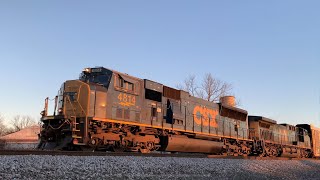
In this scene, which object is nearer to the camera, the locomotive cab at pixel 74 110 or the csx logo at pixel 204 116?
the locomotive cab at pixel 74 110

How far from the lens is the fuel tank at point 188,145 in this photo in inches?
523

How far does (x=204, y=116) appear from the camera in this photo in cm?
1658

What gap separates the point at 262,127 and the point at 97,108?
46.6ft

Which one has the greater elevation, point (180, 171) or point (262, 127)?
point (262, 127)

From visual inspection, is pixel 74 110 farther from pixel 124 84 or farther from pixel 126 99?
pixel 124 84

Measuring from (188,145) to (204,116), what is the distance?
2.75m

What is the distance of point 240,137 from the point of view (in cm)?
1908

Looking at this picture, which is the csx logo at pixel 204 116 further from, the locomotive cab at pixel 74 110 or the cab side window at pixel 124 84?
the locomotive cab at pixel 74 110

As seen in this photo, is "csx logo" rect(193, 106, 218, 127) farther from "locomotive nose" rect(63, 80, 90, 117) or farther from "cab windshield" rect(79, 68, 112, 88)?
"locomotive nose" rect(63, 80, 90, 117)

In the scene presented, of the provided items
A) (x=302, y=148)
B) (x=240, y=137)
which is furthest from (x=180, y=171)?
(x=302, y=148)

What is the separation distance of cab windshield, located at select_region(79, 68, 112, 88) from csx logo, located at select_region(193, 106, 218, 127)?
5697 mm

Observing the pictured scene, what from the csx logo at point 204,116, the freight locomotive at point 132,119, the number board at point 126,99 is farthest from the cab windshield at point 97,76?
the csx logo at point 204,116

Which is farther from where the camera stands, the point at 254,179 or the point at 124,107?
the point at 124,107

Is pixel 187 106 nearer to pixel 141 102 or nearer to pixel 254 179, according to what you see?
pixel 141 102
